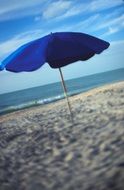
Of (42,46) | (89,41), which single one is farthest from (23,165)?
(89,41)

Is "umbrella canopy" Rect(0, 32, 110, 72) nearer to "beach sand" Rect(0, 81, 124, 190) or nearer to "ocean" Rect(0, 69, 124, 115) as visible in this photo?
Result: "beach sand" Rect(0, 81, 124, 190)

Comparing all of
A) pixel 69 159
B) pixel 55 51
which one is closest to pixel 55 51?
pixel 55 51

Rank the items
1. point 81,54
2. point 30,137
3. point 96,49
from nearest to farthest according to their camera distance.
A: 1. point 81,54
2. point 96,49
3. point 30,137

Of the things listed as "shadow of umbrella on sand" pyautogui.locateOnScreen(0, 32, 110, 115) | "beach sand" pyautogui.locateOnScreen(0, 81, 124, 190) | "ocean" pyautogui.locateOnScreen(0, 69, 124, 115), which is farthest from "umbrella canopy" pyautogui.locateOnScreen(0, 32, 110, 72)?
"ocean" pyautogui.locateOnScreen(0, 69, 124, 115)

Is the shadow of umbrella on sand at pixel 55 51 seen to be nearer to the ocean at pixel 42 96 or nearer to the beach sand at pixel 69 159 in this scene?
the beach sand at pixel 69 159

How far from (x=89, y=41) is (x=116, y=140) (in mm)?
2064

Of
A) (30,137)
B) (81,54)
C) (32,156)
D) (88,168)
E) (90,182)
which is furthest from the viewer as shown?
(30,137)

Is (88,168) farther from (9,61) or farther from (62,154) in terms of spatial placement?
(9,61)

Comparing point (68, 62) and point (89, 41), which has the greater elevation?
point (89, 41)

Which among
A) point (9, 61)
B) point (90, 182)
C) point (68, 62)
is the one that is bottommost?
point (90, 182)

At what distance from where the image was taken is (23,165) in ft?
19.3

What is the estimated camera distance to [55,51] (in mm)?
5320

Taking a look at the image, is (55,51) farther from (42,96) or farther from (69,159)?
(42,96)

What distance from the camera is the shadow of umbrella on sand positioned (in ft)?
17.3
